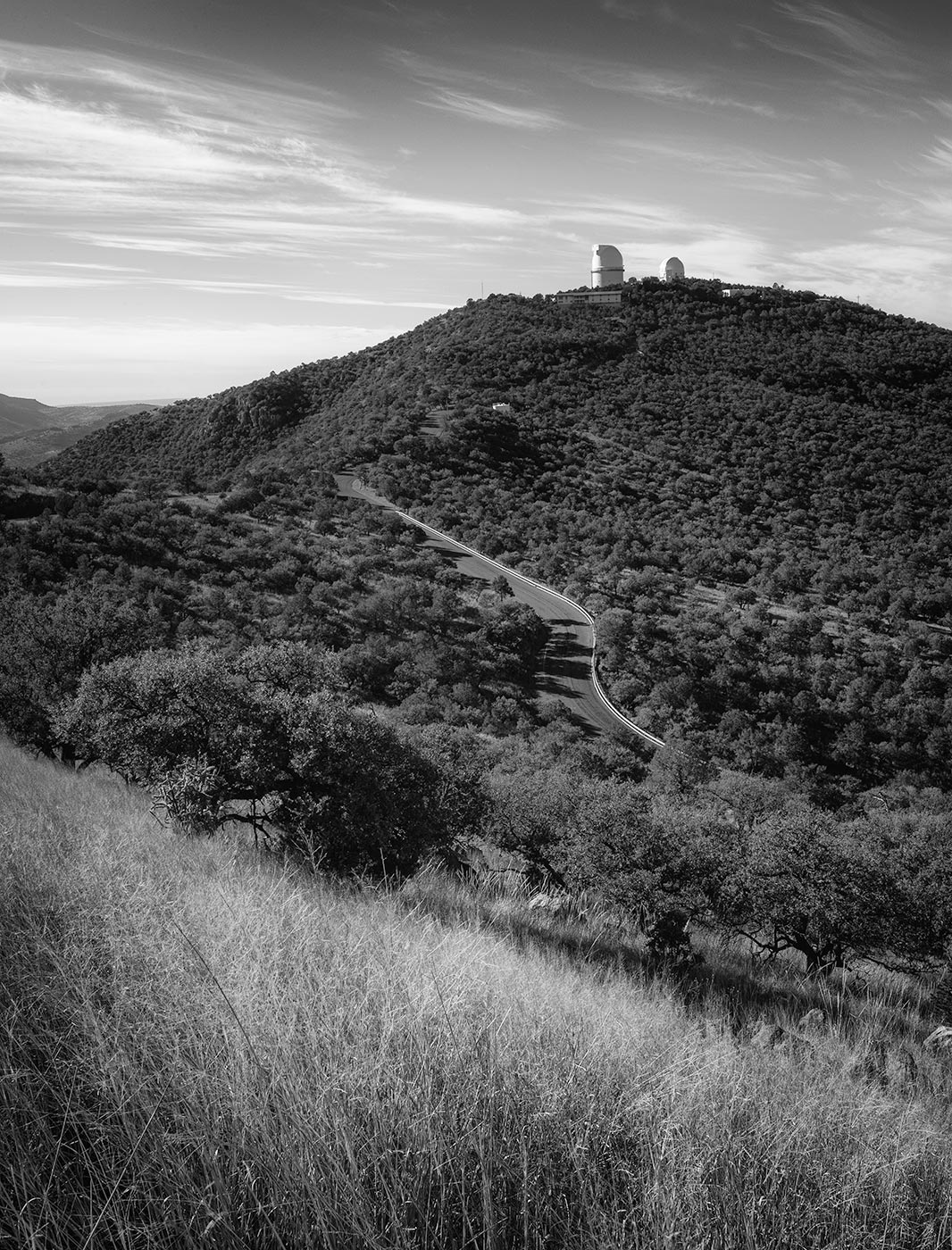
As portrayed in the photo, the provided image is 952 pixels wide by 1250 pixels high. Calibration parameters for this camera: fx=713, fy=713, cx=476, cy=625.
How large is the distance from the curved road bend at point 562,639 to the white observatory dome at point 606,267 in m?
50.7

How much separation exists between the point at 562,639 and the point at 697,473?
23561 mm

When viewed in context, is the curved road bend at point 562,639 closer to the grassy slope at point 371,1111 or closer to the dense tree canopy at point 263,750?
the dense tree canopy at point 263,750

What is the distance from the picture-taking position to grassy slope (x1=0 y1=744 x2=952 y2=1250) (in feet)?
6.24

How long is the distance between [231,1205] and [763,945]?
10.1m

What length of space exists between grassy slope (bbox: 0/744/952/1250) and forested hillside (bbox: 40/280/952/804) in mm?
23469

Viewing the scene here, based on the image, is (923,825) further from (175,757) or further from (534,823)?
(175,757)

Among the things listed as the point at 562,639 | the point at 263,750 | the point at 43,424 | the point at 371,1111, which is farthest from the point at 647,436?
the point at 43,424

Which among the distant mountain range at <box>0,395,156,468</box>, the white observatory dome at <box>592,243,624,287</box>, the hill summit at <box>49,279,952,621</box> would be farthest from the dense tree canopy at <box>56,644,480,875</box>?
the white observatory dome at <box>592,243,624,287</box>

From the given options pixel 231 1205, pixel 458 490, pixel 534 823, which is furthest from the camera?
pixel 458 490

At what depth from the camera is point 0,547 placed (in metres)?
27.4

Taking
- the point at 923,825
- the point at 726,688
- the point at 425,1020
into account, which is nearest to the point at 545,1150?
the point at 425,1020

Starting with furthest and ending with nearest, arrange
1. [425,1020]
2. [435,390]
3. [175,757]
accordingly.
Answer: [435,390]
[175,757]
[425,1020]

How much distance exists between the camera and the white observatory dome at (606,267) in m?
79.5

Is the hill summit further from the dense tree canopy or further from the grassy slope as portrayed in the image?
the grassy slope
